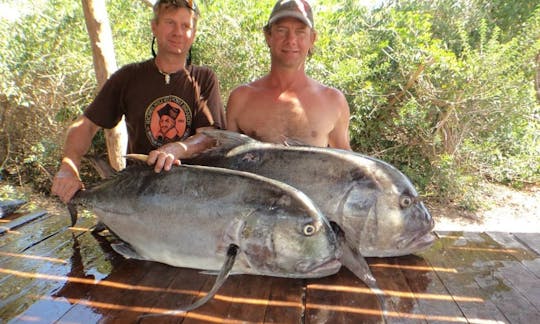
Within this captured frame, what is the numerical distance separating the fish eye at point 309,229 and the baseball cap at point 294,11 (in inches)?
66.7

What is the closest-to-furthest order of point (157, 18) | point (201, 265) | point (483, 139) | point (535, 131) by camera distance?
point (201, 265) → point (157, 18) → point (483, 139) → point (535, 131)

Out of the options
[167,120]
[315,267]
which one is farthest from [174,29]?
[315,267]

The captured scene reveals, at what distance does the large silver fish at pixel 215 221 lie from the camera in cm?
183

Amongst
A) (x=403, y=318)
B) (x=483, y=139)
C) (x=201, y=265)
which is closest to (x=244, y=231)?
(x=201, y=265)

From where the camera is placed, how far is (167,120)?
9.80ft

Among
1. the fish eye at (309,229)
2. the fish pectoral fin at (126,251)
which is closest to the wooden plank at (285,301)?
the fish eye at (309,229)

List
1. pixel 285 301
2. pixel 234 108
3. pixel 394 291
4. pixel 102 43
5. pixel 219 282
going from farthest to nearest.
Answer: pixel 102 43 < pixel 234 108 < pixel 394 291 < pixel 285 301 < pixel 219 282

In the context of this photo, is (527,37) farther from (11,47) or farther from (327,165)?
(11,47)

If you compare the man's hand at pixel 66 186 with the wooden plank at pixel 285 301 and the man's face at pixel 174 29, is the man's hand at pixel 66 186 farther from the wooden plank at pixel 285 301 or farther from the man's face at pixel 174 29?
the wooden plank at pixel 285 301

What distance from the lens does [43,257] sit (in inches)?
94.3

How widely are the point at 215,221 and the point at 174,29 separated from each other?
1535 mm

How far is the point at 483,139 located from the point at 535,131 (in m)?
1.51

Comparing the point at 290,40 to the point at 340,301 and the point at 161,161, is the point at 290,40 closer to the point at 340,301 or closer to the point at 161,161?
the point at 161,161

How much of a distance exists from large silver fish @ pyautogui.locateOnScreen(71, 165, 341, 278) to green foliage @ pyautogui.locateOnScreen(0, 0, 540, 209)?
5.17 metres
